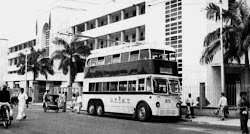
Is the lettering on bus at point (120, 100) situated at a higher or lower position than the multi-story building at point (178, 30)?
lower

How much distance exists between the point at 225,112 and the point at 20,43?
62.2 meters

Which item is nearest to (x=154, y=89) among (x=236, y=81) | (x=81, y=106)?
(x=81, y=106)

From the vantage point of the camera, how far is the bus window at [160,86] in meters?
19.4

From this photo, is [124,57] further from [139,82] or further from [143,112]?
[143,112]

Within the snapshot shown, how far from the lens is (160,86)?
64.5ft

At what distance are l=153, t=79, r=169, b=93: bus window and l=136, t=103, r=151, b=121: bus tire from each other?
45.3 inches

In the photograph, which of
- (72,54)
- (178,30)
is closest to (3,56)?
(72,54)

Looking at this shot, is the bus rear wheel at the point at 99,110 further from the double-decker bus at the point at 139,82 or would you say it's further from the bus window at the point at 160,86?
the bus window at the point at 160,86

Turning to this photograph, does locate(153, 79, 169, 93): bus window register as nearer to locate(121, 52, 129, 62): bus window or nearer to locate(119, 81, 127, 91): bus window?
locate(119, 81, 127, 91): bus window

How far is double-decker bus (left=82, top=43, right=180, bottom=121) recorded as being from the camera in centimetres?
1950

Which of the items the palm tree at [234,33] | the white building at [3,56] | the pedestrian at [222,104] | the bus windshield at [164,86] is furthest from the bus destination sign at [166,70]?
the white building at [3,56]

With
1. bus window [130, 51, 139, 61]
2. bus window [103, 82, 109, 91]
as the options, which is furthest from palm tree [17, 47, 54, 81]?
bus window [130, 51, 139, 61]

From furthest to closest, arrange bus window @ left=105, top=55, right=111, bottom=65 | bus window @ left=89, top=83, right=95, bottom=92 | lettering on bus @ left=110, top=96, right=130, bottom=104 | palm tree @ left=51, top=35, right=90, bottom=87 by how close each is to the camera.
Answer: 1. palm tree @ left=51, top=35, right=90, bottom=87
2. bus window @ left=89, top=83, right=95, bottom=92
3. bus window @ left=105, top=55, right=111, bottom=65
4. lettering on bus @ left=110, top=96, right=130, bottom=104

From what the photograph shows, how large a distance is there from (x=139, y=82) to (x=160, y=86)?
54.1 inches
